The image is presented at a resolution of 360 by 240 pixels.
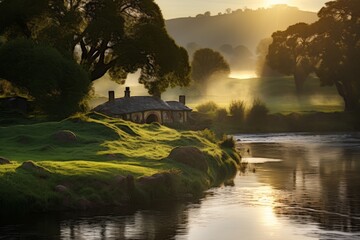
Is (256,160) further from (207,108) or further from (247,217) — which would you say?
(207,108)

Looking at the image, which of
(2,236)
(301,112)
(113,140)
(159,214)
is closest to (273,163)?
(113,140)

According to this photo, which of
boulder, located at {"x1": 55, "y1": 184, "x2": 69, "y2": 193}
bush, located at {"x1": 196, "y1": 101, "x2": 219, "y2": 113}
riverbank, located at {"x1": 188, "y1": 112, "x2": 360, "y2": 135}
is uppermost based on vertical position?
bush, located at {"x1": 196, "y1": 101, "x2": 219, "y2": 113}

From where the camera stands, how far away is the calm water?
3797cm

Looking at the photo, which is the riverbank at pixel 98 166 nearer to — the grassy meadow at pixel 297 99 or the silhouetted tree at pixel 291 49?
the silhouetted tree at pixel 291 49

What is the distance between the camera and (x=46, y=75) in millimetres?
77375

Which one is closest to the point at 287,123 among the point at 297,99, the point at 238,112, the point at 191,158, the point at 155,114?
the point at 238,112

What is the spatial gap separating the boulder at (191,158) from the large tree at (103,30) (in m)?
31.4

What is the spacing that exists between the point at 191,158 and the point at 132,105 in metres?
56.1

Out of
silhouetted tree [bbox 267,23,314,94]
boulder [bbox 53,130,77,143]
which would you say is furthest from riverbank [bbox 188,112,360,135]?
boulder [bbox 53,130,77,143]

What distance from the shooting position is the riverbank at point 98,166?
43.9 meters

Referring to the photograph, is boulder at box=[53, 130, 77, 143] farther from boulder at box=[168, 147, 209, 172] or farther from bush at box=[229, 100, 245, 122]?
bush at box=[229, 100, 245, 122]

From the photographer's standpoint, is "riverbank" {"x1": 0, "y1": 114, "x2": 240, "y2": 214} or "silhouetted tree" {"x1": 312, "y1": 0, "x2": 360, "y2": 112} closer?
"riverbank" {"x1": 0, "y1": 114, "x2": 240, "y2": 214}

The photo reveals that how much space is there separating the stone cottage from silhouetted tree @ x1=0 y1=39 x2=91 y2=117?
28.6 meters

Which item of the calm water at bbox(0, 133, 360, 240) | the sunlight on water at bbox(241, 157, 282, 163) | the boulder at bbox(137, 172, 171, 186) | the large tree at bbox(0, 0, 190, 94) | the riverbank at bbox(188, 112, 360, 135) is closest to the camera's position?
the calm water at bbox(0, 133, 360, 240)
